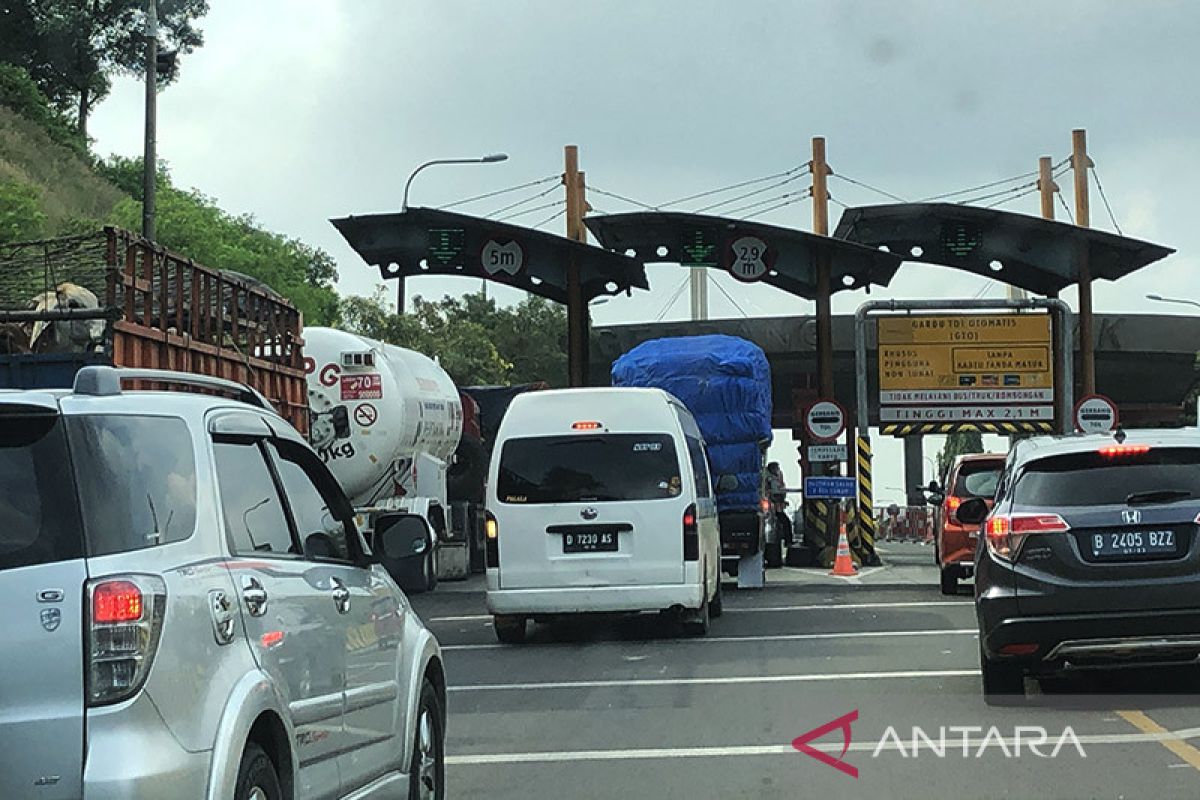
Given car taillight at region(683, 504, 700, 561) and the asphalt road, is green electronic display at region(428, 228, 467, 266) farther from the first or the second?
car taillight at region(683, 504, 700, 561)

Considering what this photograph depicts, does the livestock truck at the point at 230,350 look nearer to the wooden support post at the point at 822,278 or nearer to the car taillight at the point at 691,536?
the car taillight at the point at 691,536

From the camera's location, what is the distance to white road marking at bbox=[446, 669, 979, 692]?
529 inches

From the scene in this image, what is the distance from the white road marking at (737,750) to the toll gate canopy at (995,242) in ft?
69.4

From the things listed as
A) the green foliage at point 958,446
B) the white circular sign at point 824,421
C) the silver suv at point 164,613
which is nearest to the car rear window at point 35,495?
Result: the silver suv at point 164,613

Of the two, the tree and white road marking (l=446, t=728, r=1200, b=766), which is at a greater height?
the tree

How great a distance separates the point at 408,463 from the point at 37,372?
39.8 ft

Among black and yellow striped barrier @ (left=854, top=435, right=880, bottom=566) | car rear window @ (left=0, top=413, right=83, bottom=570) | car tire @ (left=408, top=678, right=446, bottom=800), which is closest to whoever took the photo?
car rear window @ (left=0, top=413, right=83, bottom=570)

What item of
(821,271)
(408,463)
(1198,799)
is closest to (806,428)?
(821,271)

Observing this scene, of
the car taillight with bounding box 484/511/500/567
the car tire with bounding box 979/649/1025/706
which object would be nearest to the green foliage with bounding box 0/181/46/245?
the car taillight with bounding box 484/511/500/567

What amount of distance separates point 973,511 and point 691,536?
13.0 feet

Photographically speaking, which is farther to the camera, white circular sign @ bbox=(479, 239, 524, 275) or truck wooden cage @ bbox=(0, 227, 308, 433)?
white circular sign @ bbox=(479, 239, 524, 275)

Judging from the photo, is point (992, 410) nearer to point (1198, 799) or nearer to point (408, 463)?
point (408, 463)

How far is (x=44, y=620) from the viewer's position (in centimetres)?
476

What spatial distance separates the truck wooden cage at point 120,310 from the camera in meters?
13.4
